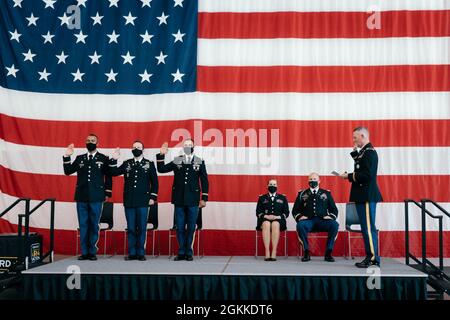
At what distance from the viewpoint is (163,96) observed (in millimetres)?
7492

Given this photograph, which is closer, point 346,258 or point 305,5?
point 346,258

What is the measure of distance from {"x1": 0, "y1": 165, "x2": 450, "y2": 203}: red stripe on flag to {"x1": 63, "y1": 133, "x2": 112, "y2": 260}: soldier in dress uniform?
1183mm

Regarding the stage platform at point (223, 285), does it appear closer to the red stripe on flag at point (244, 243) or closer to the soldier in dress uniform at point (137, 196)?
the soldier in dress uniform at point (137, 196)

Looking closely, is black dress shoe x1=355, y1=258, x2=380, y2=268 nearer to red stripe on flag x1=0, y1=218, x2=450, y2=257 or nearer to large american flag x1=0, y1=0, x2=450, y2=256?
red stripe on flag x1=0, y1=218, x2=450, y2=257

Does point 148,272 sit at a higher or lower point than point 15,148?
lower

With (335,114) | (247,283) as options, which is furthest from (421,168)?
(247,283)

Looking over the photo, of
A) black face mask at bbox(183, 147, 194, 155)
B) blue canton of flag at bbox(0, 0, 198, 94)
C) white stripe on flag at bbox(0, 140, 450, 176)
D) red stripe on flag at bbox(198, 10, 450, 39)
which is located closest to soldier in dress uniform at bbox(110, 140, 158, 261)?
black face mask at bbox(183, 147, 194, 155)

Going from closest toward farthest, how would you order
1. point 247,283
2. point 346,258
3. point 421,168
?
point 247,283 < point 346,258 < point 421,168

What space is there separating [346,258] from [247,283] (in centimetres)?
202

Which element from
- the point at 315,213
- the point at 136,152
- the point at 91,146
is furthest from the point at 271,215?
the point at 91,146

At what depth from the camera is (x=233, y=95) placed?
746cm

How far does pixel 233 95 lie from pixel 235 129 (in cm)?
48

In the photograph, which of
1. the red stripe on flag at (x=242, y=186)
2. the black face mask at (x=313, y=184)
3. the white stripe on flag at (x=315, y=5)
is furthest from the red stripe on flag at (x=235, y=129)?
the white stripe on flag at (x=315, y=5)

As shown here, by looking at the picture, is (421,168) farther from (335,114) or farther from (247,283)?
(247,283)
